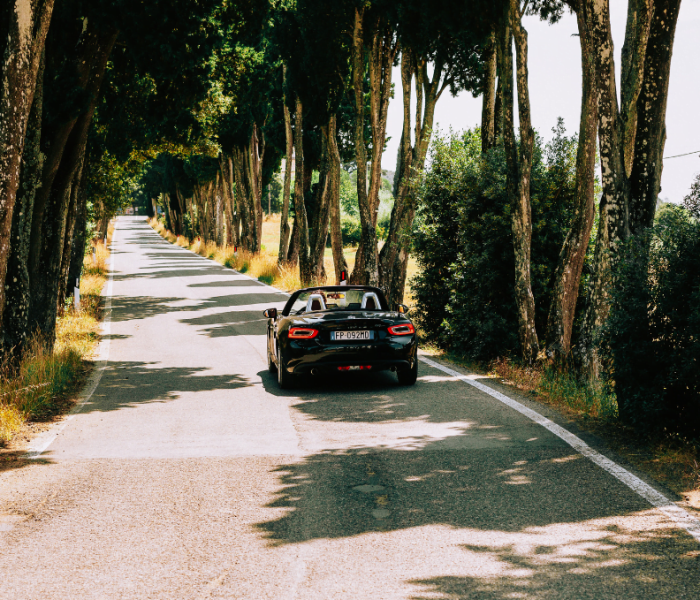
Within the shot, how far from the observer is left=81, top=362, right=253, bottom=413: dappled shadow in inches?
369

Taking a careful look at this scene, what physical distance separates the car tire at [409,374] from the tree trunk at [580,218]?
2.34 metres

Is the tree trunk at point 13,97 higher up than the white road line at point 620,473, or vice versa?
the tree trunk at point 13,97

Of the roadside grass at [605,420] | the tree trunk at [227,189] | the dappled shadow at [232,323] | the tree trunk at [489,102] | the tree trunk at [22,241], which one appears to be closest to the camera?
the roadside grass at [605,420]

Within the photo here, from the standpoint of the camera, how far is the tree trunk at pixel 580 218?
1059cm

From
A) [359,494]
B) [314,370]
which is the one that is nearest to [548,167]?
[314,370]

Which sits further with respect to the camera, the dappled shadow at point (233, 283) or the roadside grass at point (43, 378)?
the dappled shadow at point (233, 283)

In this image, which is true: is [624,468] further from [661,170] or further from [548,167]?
[548,167]

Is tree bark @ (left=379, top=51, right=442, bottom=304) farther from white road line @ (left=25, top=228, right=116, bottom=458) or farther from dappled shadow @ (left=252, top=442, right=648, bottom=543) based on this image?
dappled shadow @ (left=252, top=442, right=648, bottom=543)

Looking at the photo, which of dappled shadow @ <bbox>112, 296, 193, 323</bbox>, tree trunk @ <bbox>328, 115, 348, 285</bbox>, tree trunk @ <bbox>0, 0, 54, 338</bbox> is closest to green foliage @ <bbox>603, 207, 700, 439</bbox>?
tree trunk @ <bbox>0, 0, 54, 338</bbox>

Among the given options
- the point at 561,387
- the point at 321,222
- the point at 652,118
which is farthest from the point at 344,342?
the point at 321,222

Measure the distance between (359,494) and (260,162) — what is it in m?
32.8

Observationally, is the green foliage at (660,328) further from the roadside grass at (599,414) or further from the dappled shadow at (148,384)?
the dappled shadow at (148,384)

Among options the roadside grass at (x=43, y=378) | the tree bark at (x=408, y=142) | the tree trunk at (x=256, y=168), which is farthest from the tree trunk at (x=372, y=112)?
the tree trunk at (x=256, y=168)

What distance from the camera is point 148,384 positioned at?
10.6 m
